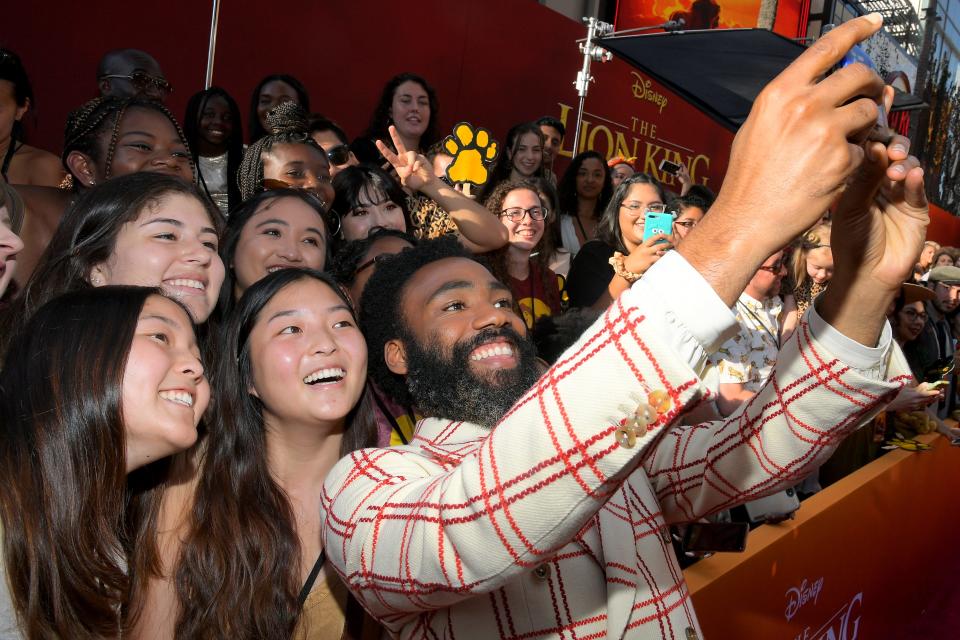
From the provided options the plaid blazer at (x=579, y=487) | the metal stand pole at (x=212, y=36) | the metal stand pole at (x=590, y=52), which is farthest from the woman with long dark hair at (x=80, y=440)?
the metal stand pole at (x=590, y=52)

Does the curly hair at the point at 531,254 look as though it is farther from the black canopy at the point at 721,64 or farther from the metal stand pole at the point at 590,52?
the metal stand pole at the point at 590,52

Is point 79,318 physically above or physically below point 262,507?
above

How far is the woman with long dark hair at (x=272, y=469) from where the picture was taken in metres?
1.77

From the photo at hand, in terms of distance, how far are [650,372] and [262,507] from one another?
1.29 meters

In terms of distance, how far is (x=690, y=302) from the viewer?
2.97 ft

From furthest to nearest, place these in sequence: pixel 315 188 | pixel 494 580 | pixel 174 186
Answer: pixel 315 188 < pixel 174 186 < pixel 494 580

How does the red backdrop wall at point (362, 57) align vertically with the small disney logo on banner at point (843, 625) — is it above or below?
above

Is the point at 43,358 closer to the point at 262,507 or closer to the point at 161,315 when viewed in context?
the point at 161,315

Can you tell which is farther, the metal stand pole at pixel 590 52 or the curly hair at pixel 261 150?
the metal stand pole at pixel 590 52

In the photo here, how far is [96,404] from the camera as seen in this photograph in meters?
1.52

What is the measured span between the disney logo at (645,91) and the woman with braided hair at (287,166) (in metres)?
5.81

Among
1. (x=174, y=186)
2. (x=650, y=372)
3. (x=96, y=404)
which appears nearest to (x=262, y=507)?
(x=96, y=404)

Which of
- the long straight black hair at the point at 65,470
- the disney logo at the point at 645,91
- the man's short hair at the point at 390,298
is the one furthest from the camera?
the disney logo at the point at 645,91

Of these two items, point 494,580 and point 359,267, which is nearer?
point 494,580
